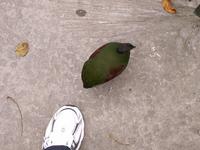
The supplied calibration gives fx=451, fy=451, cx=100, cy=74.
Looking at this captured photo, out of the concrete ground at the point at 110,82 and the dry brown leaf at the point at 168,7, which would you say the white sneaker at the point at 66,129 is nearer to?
the concrete ground at the point at 110,82

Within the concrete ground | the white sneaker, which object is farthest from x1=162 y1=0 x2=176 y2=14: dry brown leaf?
the white sneaker

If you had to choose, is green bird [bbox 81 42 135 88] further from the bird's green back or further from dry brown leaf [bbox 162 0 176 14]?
dry brown leaf [bbox 162 0 176 14]

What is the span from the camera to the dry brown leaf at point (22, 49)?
2.85 metres

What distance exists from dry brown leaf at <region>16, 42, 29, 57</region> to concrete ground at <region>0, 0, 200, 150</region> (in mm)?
26

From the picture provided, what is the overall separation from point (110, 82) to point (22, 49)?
0.60 m

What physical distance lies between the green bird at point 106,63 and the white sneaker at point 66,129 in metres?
0.26

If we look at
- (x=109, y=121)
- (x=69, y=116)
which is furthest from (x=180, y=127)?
(x=69, y=116)

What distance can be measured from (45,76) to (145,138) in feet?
2.37

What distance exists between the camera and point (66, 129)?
2746 mm

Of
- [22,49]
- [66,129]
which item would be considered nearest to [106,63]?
[66,129]

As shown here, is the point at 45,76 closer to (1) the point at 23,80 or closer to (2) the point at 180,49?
(1) the point at 23,80

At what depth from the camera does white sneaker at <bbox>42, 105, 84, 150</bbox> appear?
268 cm

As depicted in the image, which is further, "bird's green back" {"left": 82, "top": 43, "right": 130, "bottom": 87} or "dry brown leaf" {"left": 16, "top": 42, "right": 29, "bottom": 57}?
"dry brown leaf" {"left": 16, "top": 42, "right": 29, "bottom": 57}

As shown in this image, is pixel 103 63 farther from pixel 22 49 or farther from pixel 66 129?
pixel 22 49
